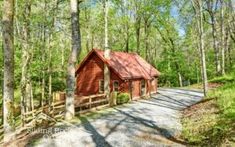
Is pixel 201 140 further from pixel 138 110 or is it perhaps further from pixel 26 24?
pixel 26 24

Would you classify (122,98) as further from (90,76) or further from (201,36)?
(201,36)

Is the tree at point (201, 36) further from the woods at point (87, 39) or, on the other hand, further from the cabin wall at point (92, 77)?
the cabin wall at point (92, 77)

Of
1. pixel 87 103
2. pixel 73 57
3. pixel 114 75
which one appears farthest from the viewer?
pixel 114 75

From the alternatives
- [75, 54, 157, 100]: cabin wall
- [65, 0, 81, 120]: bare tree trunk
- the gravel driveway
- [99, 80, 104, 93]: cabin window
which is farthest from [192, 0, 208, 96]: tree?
[65, 0, 81, 120]: bare tree trunk

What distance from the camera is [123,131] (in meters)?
18.0

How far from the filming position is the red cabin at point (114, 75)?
33.0 metres

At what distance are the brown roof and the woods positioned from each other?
1.05 m

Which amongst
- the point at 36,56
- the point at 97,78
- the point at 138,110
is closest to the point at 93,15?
the point at 36,56

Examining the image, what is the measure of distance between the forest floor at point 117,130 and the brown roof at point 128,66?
315 inches

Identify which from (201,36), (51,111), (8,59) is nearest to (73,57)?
(51,111)

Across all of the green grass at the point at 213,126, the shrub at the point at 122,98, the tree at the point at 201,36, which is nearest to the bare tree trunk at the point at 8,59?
the green grass at the point at 213,126

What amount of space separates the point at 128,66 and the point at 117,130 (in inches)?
703

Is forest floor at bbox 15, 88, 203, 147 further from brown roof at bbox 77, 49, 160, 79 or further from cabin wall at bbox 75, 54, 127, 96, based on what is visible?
cabin wall at bbox 75, 54, 127, 96

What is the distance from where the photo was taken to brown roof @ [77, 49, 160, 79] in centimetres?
3256
